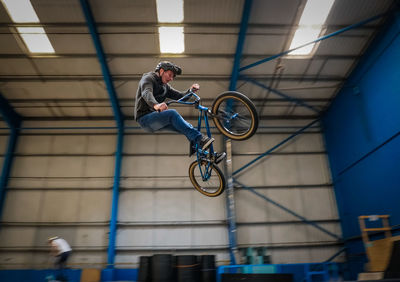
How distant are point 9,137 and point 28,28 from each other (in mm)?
4442

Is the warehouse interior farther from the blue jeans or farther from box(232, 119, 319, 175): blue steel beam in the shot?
the blue jeans

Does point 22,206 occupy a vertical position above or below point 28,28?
below

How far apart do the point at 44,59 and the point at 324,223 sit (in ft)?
34.7

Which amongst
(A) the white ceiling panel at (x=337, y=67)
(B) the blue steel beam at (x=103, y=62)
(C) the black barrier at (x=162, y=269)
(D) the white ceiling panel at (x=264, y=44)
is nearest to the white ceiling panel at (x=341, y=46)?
(A) the white ceiling panel at (x=337, y=67)

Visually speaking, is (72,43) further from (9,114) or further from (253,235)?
(253,235)

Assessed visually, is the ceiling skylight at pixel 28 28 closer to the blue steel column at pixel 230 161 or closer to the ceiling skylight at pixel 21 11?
the ceiling skylight at pixel 21 11

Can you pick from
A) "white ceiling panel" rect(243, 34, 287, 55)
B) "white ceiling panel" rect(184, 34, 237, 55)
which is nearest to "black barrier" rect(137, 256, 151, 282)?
"white ceiling panel" rect(184, 34, 237, 55)

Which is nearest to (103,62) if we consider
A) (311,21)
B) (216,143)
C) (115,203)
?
(115,203)

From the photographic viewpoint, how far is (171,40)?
7.96 metres

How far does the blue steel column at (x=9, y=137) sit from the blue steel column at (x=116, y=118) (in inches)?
148

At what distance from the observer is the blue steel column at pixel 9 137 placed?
945cm

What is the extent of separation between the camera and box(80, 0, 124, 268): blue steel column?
24.0 ft

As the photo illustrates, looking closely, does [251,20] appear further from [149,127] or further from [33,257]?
[33,257]

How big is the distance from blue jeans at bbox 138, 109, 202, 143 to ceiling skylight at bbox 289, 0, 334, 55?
5.54 meters
